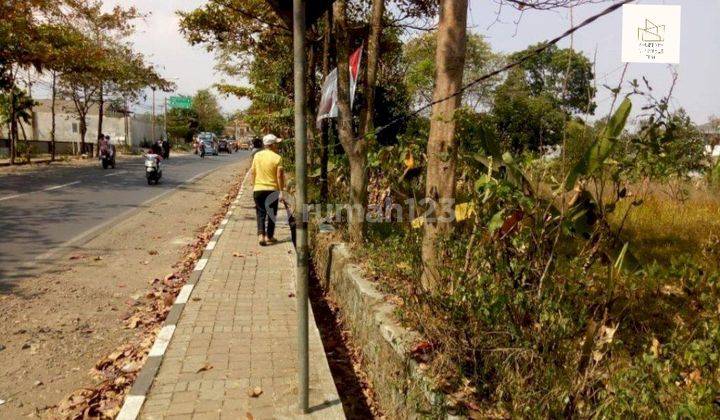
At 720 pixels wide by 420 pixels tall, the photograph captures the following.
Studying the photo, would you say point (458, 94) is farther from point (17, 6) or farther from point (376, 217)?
point (17, 6)

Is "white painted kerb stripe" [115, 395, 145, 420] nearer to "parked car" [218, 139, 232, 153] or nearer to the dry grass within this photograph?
the dry grass

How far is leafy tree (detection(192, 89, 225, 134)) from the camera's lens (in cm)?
7938

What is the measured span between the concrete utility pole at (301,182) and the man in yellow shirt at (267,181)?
543 cm

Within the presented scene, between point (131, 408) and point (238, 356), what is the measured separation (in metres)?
1.06

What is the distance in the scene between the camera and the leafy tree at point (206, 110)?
260 feet

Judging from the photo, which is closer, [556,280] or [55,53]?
[556,280]

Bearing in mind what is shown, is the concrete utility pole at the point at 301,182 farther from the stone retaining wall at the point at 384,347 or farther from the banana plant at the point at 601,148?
the banana plant at the point at 601,148

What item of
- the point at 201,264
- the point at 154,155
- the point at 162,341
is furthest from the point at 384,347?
the point at 154,155

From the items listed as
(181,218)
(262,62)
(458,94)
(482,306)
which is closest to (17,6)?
(262,62)

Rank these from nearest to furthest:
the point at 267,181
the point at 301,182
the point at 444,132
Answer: the point at 301,182 < the point at 444,132 < the point at 267,181

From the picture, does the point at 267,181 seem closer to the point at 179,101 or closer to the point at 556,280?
the point at 556,280

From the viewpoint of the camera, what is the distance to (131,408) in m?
3.56

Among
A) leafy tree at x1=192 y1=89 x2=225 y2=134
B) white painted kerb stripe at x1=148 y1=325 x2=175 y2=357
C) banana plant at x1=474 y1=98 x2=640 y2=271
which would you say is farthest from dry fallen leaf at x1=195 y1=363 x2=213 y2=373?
leafy tree at x1=192 y1=89 x2=225 y2=134

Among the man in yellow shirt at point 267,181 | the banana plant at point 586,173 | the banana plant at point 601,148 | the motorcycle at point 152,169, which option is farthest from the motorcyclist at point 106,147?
the banana plant at point 601,148
